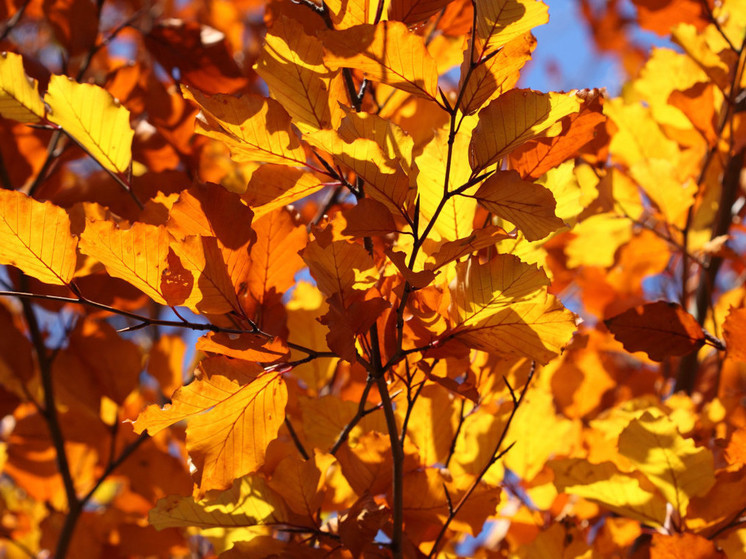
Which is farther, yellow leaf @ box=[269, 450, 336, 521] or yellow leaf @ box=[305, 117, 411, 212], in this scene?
yellow leaf @ box=[269, 450, 336, 521]

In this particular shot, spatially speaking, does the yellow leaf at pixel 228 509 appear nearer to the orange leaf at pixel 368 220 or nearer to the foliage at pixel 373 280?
the foliage at pixel 373 280

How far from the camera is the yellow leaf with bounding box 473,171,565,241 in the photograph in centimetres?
47

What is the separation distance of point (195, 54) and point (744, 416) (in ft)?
3.02

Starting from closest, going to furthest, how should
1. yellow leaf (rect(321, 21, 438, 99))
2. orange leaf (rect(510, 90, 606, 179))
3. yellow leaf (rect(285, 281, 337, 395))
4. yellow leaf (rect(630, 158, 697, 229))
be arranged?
yellow leaf (rect(321, 21, 438, 99))
orange leaf (rect(510, 90, 606, 179))
yellow leaf (rect(285, 281, 337, 395))
yellow leaf (rect(630, 158, 697, 229))

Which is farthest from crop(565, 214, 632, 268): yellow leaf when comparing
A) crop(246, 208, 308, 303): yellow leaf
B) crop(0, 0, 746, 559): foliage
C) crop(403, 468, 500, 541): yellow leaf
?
crop(246, 208, 308, 303): yellow leaf

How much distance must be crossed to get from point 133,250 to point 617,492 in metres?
0.54

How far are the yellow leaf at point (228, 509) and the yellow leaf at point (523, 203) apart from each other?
0.34 m

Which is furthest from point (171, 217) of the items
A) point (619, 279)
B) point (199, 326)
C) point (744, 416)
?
point (744, 416)

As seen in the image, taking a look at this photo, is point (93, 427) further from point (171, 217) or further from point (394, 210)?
point (394, 210)

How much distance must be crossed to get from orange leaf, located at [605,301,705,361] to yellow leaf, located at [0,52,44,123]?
60 cm

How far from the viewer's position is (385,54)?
18.7 inches

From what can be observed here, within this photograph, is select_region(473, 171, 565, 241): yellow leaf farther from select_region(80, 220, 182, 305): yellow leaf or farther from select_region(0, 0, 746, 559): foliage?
select_region(80, 220, 182, 305): yellow leaf

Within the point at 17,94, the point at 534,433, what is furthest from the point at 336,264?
the point at 534,433

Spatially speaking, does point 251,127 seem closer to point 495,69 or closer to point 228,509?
point 495,69
